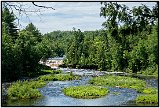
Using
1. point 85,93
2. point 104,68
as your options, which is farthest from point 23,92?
point 104,68

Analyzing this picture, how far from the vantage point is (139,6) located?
224 inches

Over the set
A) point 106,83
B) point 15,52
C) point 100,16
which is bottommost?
point 106,83

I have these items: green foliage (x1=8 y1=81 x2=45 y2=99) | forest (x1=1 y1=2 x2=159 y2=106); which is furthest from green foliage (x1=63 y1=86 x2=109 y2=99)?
green foliage (x1=8 y1=81 x2=45 y2=99)

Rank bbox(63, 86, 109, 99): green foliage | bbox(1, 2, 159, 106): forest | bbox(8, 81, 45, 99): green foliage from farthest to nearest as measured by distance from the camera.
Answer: bbox(63, 86, 109, 99): green foliage
bbox(8, 81, 45, 99): green foliage
bbox(1, 2, 159, 106): forest

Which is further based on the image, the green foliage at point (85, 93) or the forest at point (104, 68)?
the green foliage at point (85, 93)

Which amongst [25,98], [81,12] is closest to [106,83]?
[25,98]

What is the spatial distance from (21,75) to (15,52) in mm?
3560

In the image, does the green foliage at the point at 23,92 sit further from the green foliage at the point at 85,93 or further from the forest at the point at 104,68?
the green foliage at the point at 85,93

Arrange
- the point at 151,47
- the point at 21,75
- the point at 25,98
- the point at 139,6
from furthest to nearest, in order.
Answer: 1. the point at 21,75
2. the point at 25,98
3. the point at 151,47
4. the point at 139,6

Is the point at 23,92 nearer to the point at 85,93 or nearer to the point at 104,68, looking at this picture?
the point at 85,93

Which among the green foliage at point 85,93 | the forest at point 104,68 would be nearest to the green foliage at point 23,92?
the forest at point 104,68

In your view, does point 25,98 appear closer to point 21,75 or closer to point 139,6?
point 21,75

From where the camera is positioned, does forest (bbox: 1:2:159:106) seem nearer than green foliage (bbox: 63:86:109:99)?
Yes

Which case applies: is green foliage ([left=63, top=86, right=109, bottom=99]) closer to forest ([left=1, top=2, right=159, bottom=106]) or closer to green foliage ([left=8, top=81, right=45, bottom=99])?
forest ([left=1, top=2, right=159, bottom=106])
